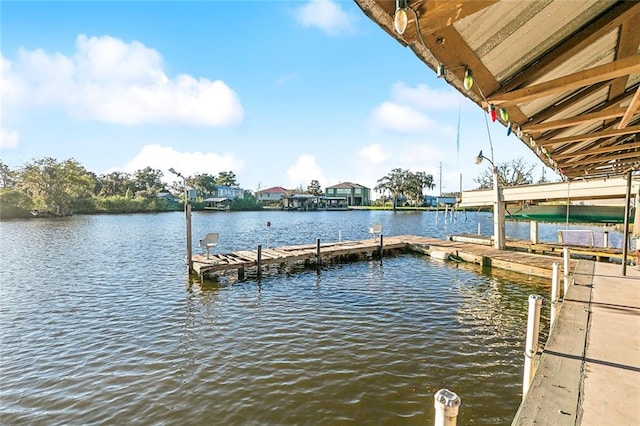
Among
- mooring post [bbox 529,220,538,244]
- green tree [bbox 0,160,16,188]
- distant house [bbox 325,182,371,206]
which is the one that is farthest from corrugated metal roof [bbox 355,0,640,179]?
distant house [bbox 325,182,371,206]

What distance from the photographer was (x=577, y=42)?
9.45ft

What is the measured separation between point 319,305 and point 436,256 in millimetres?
9745

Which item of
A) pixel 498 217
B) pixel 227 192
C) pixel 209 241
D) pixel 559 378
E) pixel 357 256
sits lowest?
pixel 357 256

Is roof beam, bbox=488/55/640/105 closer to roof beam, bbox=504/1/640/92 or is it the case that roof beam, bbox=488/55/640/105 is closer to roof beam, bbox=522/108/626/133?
roof beam, bbox=504/1/640/92

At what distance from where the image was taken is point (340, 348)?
24.0 ft

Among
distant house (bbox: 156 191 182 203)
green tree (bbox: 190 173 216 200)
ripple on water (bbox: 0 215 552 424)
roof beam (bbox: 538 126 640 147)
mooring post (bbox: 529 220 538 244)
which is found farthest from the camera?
green tree (bbox: 190 173 216 200)

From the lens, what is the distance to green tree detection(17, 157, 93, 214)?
2189 inches

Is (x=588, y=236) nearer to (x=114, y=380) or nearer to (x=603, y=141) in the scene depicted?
(x=603, y=141)

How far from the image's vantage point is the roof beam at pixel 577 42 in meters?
2.47

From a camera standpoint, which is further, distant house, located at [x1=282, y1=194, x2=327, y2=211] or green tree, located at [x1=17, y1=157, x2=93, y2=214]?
distant house, located at [x1=282, y1=194, x2=327, y2=211]

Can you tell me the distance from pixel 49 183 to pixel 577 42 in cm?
7286

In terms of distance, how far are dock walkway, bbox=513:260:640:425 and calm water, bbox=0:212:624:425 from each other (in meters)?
1.34

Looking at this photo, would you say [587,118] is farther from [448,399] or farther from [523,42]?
[448,399]

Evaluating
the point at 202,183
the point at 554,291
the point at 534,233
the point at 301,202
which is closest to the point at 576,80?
the point at 554,291
